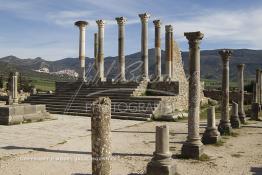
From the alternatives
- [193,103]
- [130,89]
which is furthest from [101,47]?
[193,103]

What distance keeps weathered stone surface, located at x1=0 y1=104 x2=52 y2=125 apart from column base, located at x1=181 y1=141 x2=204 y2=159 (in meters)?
9.90

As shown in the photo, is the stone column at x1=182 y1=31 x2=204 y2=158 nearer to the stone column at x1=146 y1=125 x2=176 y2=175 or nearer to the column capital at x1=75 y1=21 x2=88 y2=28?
the stone column at x1=146 y1=125 x2=176 y2=175

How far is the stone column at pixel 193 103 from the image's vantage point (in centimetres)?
1063

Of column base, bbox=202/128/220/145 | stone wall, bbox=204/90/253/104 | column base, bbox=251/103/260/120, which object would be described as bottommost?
column base, bbox=202/128/220/145

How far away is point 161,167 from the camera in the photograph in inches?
334

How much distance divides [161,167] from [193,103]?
10.3 ft

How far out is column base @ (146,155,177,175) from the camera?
8.45 metres

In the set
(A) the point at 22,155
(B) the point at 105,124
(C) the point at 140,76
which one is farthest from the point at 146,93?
(B) the point at 105,124

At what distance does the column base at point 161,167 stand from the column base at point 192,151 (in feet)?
6.82

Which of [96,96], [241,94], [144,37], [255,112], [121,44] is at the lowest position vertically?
[255,112]

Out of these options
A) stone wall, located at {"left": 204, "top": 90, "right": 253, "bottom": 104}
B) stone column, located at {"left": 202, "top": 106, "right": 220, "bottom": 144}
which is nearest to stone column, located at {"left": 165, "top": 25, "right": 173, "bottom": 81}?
stone wall, located at {"left": 204, "top": 90, "right": 253, "bottom": 104}

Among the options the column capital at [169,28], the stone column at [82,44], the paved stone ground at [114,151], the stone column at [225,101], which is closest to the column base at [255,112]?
the paved stone ground at [114,151]

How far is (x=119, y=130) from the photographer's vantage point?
1620 centimetres

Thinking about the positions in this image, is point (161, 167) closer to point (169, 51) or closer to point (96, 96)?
point (96, 96)
